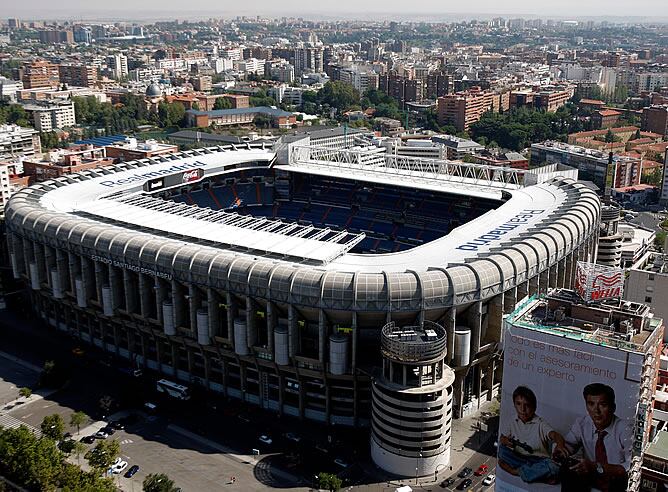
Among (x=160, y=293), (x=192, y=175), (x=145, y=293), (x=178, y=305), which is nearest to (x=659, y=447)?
(x=178, y=305)

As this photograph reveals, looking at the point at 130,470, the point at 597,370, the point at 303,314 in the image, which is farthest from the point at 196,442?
the point at 597,370

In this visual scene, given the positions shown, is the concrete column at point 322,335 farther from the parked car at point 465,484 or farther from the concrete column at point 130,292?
the concrete column at point 130,292

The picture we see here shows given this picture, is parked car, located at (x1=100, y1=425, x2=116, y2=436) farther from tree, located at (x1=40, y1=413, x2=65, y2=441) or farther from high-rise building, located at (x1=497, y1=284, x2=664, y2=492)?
high-rise building, located at (x1=497, y1=284, x2=664, y2=492)

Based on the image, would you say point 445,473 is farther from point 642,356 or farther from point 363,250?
point 363,250

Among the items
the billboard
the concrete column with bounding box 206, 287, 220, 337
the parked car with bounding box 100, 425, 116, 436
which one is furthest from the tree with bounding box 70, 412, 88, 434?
the billboard

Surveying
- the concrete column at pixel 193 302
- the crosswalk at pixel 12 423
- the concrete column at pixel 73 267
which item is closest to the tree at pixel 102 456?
the crosswalk at pixel 12 423
